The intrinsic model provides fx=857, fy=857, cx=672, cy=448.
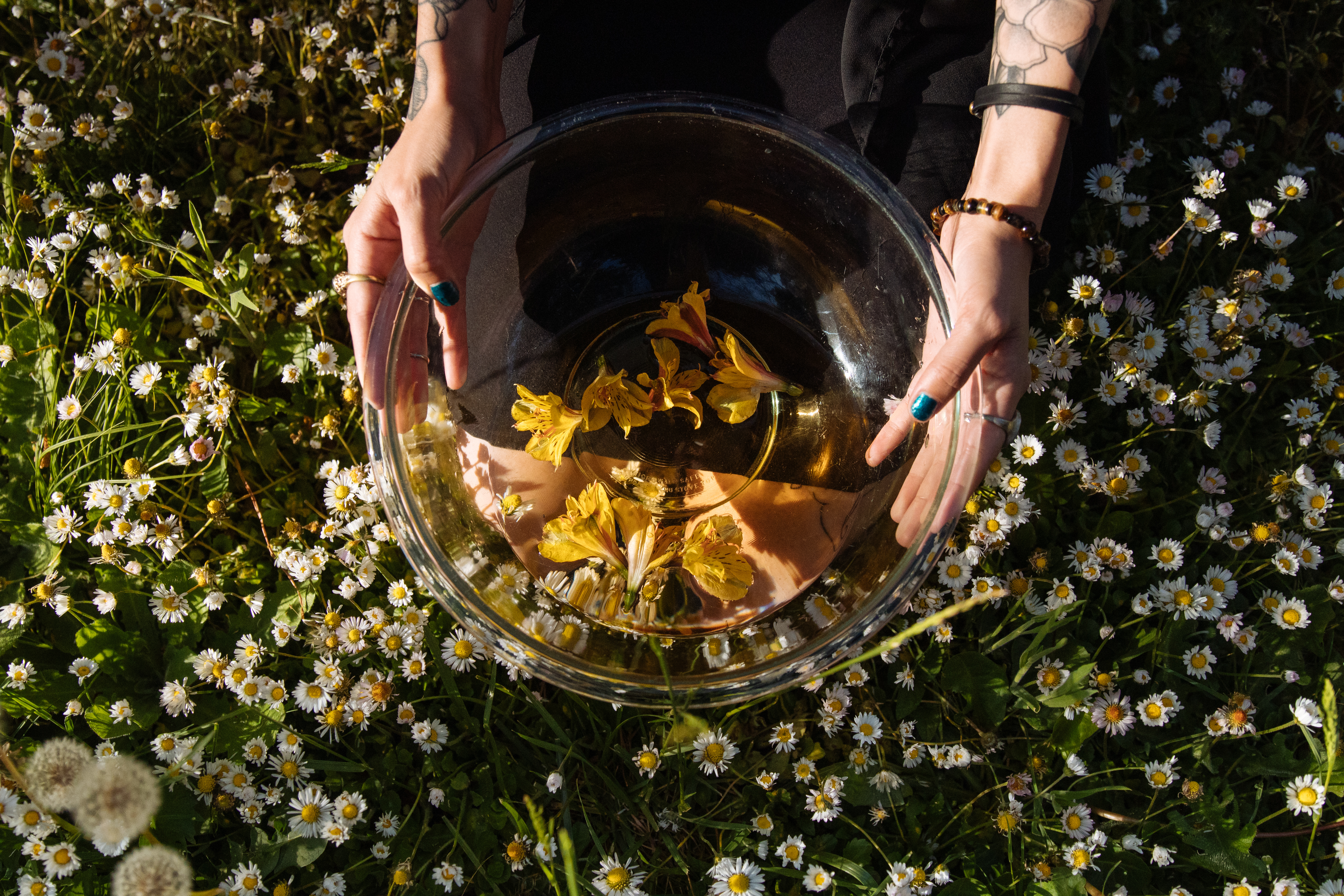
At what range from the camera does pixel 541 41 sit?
1.74 meters

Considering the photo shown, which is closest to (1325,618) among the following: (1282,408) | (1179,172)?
(1282,408)

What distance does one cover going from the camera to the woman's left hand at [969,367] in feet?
4.43

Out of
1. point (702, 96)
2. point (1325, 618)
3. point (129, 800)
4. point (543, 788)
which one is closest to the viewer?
point (129, 800)

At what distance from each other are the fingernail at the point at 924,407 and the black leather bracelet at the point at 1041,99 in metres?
0.55

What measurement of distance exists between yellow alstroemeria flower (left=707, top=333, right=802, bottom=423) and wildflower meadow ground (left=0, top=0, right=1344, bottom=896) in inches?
19.2

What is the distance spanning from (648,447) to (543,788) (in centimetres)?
72

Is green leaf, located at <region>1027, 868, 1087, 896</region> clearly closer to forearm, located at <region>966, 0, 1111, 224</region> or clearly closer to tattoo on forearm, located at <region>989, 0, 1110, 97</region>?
forearm, located at <region>966, 0, 1111, 224</region>

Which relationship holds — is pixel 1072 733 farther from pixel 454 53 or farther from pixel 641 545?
pixel 454 53

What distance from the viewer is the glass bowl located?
144 cm

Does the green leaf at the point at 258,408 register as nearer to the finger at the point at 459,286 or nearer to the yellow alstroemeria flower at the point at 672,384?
the finger at the point at 459,286

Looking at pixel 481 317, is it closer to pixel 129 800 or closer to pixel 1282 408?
pixel 129 800

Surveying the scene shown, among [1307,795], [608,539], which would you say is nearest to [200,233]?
[608,539]

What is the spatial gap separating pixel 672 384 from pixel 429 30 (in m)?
0.76

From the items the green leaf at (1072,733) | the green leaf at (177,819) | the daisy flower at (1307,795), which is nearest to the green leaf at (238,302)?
the green leaf at (177,819)
